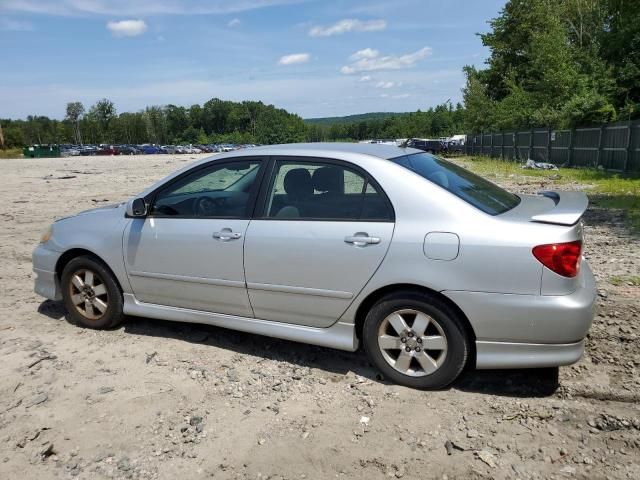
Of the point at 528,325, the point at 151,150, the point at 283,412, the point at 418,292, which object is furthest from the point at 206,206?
the point at 151,150

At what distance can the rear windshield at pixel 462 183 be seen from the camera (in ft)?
11.8

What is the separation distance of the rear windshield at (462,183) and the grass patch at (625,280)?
2.13 m

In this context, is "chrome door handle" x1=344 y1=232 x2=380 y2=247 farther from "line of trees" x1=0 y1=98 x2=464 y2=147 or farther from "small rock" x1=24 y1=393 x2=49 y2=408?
"line of trees" x1=0 y1=98 x2=464 y2=147

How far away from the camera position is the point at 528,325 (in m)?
3.21

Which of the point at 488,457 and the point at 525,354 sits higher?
A: the point at 525,354

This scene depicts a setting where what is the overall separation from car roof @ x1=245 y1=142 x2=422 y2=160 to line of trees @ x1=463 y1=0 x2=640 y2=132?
567 inches

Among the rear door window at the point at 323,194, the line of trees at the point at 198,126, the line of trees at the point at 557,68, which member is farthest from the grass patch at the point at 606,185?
the line of trees at the point at 198,126

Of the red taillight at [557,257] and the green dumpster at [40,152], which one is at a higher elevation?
the red taillight at [557,257]

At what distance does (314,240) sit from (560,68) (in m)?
30.7

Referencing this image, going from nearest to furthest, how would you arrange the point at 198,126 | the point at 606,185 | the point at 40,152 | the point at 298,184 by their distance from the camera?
1. the point at 298,184
2. the point at 606,185
3. the point at 40,152
4. the point at 198,126

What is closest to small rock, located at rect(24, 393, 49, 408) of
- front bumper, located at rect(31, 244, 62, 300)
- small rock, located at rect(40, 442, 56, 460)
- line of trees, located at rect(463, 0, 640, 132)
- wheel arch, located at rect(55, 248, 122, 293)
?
small rock, located at rect(40, 442, 56, 460)

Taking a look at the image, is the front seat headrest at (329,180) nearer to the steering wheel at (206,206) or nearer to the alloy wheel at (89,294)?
the steering wheel at (206,206)

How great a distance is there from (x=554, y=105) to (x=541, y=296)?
99.6 ft

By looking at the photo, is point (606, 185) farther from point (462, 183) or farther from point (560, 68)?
point (560, 68)
